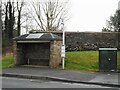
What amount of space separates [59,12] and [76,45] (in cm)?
2741

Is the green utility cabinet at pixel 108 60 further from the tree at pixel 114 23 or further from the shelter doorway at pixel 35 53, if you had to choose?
the tree at pixel 114 23

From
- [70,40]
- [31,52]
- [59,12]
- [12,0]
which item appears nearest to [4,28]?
[12,0]

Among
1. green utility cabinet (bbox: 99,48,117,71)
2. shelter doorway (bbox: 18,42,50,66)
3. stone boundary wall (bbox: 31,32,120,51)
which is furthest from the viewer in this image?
stone boundary wall (bbox: 31,32,120,51)

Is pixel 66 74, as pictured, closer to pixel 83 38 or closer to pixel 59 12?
pixel 83 38

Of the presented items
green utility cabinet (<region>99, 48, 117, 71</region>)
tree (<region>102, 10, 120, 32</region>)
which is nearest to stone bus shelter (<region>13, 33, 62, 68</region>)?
green utility cabinet (<region>99, 48, 117, 71</region>)

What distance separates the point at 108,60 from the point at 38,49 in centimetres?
575

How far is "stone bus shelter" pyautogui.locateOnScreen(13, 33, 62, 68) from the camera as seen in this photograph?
23906 mm

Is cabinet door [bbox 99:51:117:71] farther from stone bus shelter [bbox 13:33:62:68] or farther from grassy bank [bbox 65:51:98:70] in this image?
stone bus shelter [bbox 13:33:62:68]

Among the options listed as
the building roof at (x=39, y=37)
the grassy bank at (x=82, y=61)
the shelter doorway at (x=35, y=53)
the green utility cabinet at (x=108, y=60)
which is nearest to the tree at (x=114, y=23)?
the grassy bank at (x=82, y=61)

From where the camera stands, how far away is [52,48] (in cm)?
2383

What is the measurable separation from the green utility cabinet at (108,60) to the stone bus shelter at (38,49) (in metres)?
3.38

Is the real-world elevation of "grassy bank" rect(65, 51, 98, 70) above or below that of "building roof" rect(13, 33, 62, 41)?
below

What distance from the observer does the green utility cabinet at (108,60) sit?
2248 centimetres

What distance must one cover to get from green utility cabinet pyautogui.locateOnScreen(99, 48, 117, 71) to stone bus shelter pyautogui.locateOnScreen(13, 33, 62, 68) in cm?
338
